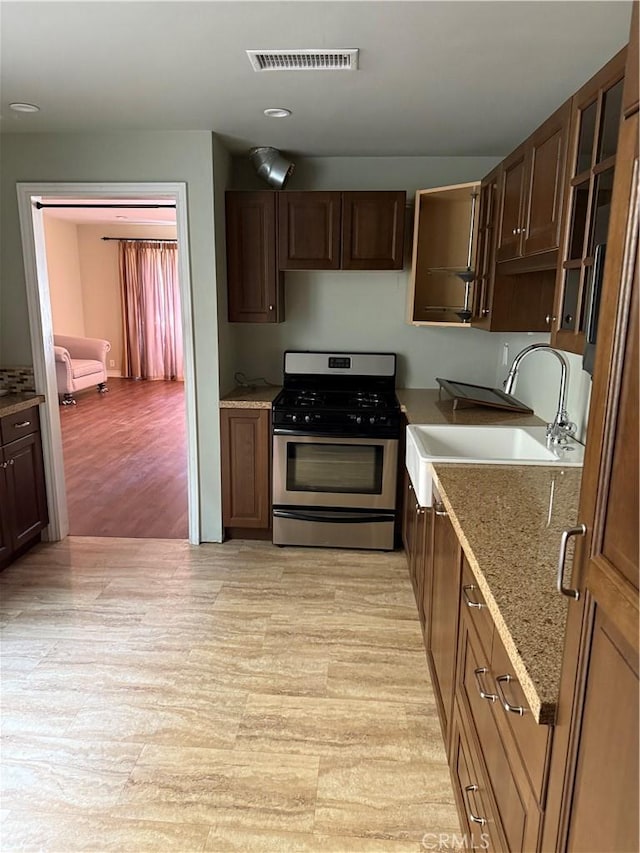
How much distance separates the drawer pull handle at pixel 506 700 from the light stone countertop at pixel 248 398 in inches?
93.4

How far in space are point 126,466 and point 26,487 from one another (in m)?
1.75

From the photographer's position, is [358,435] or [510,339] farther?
[510,339]

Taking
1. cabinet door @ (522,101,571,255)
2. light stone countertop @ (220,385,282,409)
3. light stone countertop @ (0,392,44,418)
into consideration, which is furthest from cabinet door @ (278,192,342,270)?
light stone countertop @ (0,392,44,418)

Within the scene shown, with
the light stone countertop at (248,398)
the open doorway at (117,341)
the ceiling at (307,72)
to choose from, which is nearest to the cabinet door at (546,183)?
the ceiling at (307,72)

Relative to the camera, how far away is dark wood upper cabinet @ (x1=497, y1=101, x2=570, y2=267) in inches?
74.7

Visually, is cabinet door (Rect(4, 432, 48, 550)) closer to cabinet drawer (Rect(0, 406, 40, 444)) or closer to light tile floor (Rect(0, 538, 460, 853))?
cabinet drawer (Rect(0, 406, 40, 444))

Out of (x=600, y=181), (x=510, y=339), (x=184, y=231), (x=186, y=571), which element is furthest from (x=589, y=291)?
(x=186, y=571)

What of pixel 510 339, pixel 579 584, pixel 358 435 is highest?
pixel 510 339

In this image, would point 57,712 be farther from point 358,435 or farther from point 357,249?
point 357,249

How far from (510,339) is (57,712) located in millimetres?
3106

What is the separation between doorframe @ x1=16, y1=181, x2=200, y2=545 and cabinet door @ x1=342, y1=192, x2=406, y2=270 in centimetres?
96

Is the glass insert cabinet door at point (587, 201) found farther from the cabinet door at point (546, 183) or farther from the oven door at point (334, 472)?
the oven door at point (334, 472)

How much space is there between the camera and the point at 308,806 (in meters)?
1.75

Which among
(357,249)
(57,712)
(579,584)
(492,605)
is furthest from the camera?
(357,249)
